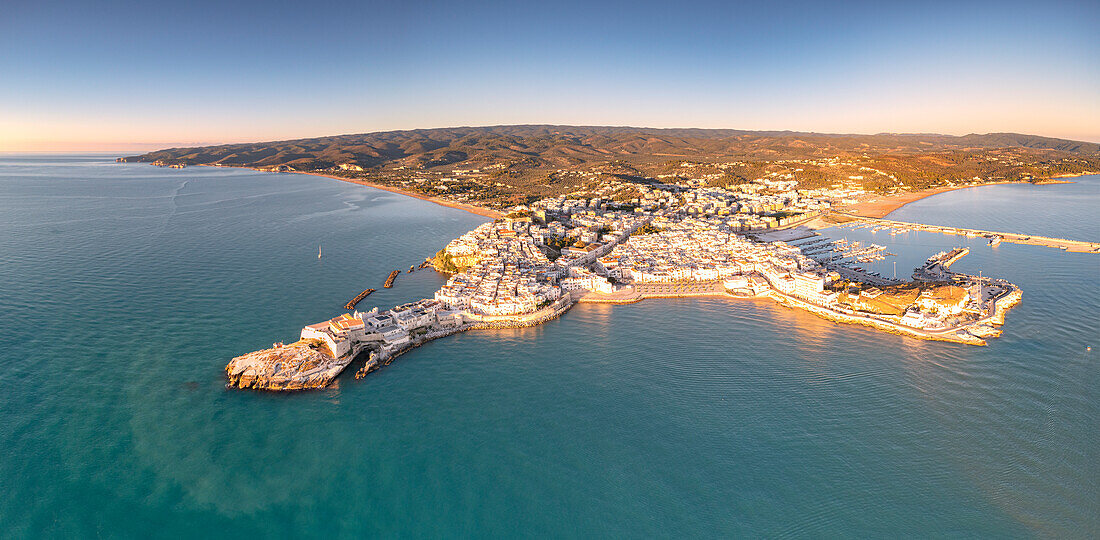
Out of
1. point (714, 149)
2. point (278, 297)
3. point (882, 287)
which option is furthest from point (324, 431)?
point (714, 149)

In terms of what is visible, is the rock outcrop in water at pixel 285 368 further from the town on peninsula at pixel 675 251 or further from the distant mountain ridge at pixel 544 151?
the distant mountain ridge at pixel 544 151

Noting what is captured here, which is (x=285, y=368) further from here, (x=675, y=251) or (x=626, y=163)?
(x=626, y=163)

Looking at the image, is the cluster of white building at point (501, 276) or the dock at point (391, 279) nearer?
the cluster of white building at point (501, 276)

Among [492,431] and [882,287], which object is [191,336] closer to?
[492,431]

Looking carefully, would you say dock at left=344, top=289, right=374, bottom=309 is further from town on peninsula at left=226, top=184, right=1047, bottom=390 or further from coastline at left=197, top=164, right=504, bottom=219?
coastline at left=197, top=164, right=504, bottom=219

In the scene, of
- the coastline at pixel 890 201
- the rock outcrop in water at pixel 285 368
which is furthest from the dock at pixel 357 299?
the coastline at pixel 890 201

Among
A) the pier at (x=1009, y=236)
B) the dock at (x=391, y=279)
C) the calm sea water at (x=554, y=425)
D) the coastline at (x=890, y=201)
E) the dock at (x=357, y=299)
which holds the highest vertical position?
the coastline at (x=890, y=201)
